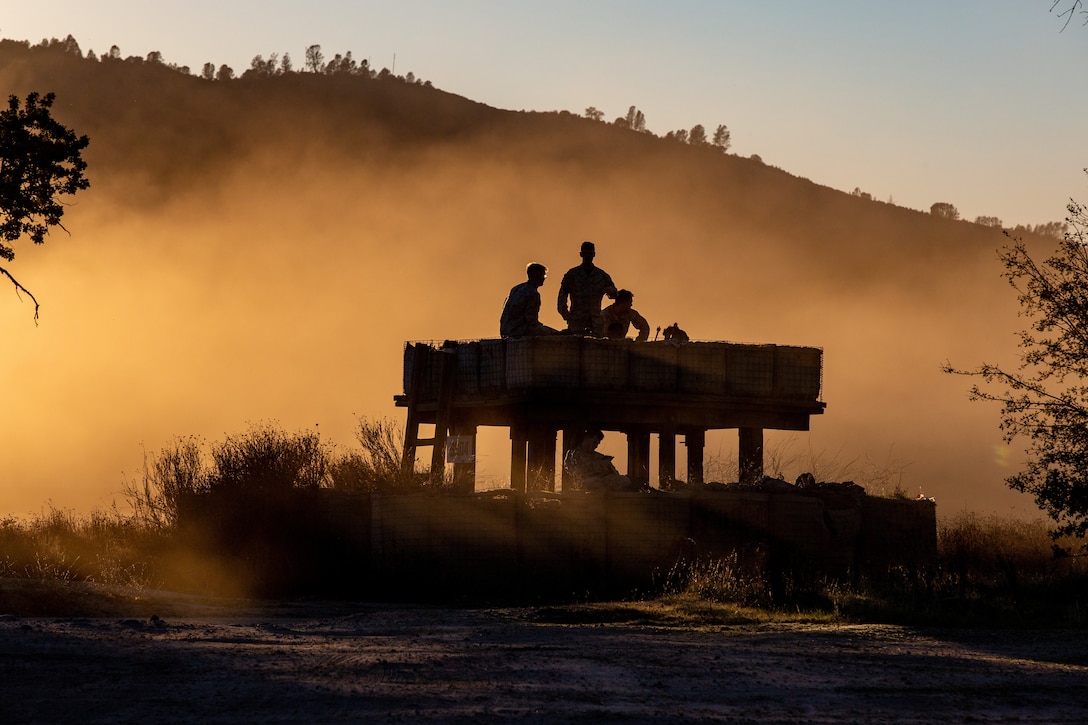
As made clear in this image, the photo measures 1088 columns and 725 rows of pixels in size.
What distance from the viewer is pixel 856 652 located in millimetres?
14414

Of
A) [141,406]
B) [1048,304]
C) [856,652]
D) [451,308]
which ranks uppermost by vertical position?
[451,308]

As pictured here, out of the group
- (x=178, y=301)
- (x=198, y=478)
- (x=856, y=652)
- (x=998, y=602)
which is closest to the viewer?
(x=856, y=652)

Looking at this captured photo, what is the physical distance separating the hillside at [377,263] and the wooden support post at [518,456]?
75133 mm

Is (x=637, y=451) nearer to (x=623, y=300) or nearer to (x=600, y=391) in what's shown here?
(x=623, y=300)

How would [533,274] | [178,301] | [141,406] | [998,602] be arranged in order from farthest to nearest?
[178,301] → [141,406] → [533,274] → [998,602]

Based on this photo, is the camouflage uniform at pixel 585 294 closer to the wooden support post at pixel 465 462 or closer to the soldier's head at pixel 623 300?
the soldier's head at pixel 623 300

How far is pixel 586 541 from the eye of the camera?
22.9m

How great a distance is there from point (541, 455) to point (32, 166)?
948cm

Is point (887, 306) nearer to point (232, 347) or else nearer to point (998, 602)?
point (232, 347)

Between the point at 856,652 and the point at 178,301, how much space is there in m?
121

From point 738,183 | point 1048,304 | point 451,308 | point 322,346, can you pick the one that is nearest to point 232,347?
point 322,346

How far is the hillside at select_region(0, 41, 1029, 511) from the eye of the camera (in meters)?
118

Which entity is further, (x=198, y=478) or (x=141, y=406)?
(x=141, y=406)

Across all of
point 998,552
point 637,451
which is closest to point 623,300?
point 637,451
